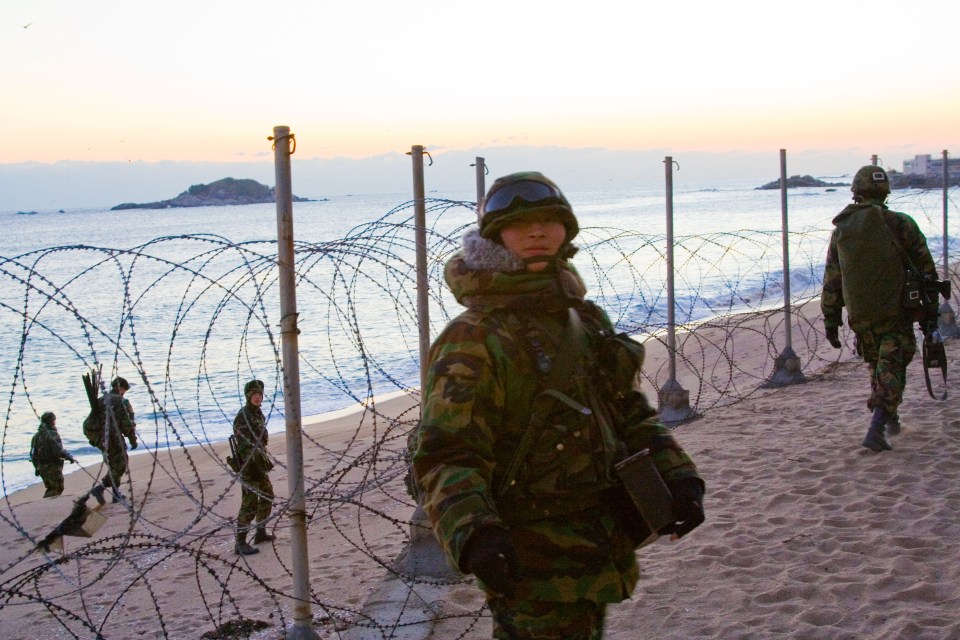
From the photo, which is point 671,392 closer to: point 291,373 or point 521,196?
point 291,373

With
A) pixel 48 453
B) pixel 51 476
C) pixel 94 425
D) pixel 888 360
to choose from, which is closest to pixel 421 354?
pixel 888 360

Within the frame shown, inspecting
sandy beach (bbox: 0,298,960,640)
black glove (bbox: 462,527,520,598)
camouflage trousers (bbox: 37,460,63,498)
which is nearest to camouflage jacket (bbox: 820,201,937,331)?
sandy beach (bbox: 0,298,960,640)

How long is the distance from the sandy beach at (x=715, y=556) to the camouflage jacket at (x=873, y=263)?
1.03m

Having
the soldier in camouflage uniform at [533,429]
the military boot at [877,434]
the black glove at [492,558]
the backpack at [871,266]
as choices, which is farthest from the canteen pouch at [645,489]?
the military boot at [877,434]

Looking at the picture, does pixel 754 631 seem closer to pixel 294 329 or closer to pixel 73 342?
pixel 294 329

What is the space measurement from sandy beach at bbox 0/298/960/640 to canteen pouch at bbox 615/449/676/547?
1.49 metres

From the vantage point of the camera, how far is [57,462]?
10.8 m

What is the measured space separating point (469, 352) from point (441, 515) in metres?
0.40

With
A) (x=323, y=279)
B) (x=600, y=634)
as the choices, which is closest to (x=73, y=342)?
(x=323, y=279)

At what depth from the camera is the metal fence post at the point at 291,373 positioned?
392cm

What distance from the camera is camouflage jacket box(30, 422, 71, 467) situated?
35.1ft

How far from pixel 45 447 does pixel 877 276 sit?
875 cm

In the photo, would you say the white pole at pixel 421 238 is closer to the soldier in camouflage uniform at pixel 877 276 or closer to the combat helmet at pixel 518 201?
the combat helmet at pixel 518 201

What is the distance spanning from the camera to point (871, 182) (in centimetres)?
668
